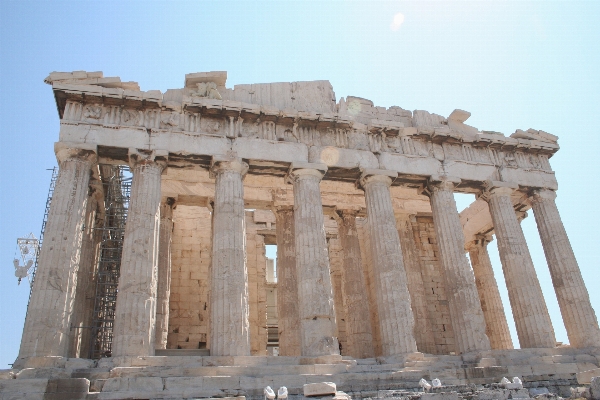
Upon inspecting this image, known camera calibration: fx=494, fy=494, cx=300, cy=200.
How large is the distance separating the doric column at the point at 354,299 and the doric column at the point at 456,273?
3.07 m

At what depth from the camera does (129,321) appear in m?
13.1

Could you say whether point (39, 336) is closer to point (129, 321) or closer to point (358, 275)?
point (129, 321)

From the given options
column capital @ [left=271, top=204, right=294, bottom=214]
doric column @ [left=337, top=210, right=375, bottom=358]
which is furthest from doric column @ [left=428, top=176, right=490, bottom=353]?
column capital @ [left=271, top=204, right=294, bottom=214]

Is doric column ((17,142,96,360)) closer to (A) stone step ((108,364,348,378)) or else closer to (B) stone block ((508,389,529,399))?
(A) stone step ((108,364,348,378))

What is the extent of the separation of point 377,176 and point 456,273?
4298mm

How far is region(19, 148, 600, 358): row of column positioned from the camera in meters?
13.3

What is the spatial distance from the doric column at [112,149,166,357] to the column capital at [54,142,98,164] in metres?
1.20

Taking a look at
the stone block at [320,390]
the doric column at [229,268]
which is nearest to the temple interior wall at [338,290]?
the doric column at [229,268]

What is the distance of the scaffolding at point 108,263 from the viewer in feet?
54.9

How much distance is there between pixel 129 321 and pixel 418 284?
11.6m

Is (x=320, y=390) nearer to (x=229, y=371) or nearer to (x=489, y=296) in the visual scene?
(x=229, y=371)

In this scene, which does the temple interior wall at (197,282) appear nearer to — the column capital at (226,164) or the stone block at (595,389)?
the column capital at (226,164)

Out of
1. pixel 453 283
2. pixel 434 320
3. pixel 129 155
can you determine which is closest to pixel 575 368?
pixel 453 283

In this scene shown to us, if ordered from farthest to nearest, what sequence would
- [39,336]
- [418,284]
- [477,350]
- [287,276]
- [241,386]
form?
[418,284] < [287,276] < [477,350] < [39,336] < [241,386]
